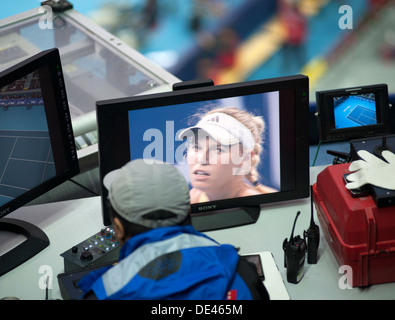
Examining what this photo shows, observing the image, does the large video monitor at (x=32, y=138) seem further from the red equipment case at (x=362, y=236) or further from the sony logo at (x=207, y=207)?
the red equipment case at (x=362, y=236)

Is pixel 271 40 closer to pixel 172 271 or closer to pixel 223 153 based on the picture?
pixel 223 153

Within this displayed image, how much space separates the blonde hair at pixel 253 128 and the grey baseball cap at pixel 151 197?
0.60 meters

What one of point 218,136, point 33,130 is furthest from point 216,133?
point 33,130

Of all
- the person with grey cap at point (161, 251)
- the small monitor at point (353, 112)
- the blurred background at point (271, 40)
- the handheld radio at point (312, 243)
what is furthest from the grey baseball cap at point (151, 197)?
the blurred background at point (271, 40)

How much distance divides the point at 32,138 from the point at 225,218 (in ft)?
2.28

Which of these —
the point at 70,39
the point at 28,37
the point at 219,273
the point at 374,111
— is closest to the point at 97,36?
the point at 70,39

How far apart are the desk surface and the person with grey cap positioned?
496 millimetres

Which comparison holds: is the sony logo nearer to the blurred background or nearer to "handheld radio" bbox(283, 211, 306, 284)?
"handheld radio" bbox(283, 211, 306, 284)

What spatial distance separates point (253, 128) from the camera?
202cm

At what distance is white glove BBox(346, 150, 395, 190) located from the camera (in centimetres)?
186

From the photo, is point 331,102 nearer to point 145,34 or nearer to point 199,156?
point 199,156

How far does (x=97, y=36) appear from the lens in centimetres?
304

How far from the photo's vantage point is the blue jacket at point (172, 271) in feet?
4.38

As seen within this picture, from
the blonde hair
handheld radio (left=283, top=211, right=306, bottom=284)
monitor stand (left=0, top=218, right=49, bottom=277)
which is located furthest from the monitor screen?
handheld radio (left=283, top=211, right=306, bottom=284)
